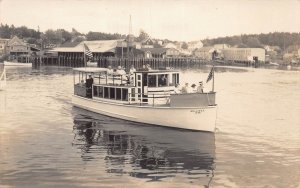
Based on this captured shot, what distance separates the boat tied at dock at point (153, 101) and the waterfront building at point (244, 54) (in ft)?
148

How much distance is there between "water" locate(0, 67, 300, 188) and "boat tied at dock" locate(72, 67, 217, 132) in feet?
1.24

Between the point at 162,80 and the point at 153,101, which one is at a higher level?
the point at 162,80

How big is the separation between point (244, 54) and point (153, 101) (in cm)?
5249

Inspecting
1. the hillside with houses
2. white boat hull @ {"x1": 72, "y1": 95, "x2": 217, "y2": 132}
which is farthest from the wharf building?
white boat hull @ {"x1": 72, "y1": 95, "x2": 217, "y2": 132}

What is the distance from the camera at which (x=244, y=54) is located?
65.2 m

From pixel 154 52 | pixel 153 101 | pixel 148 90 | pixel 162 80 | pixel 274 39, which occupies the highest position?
pixel 274 39

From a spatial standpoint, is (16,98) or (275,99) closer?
(16,98)

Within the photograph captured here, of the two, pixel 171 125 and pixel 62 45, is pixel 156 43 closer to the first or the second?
pixel 62 45

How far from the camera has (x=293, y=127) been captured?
1636 centimetres

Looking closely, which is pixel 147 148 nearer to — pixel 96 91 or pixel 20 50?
pixel 96 91

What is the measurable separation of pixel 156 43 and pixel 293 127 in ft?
177

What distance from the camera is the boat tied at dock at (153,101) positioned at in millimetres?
14570

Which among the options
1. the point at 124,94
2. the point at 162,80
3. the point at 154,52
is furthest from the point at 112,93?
the point at 154,52

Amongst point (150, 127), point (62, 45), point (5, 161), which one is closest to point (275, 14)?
point (150, 127)
